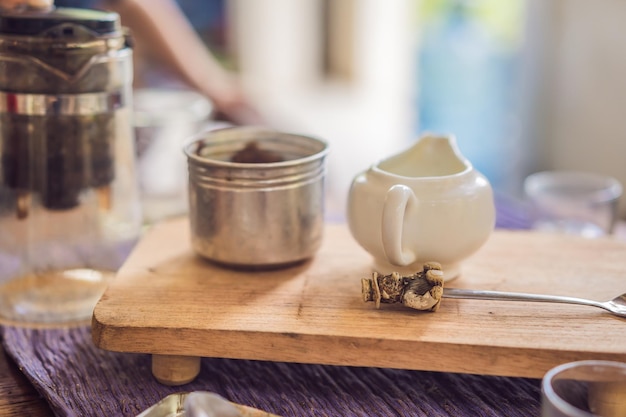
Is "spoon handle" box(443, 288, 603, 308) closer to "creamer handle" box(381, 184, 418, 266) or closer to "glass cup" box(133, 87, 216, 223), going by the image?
"creamer handle" box(381, 184, 418, 266)

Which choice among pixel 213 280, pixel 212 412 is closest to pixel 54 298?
pixel 213 280

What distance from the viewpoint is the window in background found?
3.30 meters

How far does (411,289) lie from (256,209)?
0.18m

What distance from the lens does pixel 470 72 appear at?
360 cm

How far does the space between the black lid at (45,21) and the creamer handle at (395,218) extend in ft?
1.17

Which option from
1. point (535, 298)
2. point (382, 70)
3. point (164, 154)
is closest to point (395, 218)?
point (535, 298)

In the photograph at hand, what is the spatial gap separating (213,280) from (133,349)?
0.41ft

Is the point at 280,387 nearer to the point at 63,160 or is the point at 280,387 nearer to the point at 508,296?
the point at 508,296

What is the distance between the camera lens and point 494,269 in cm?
82

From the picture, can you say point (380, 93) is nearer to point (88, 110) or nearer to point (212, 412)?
point (88, 110)

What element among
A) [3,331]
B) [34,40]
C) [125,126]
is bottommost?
[3,331]

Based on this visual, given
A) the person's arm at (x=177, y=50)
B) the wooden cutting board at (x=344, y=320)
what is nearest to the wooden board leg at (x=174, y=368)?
the wooden cutting board at (x=344, y=320)

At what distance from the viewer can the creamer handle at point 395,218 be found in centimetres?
69

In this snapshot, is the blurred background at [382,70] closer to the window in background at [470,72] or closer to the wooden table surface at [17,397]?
the window in background at [470,72]
